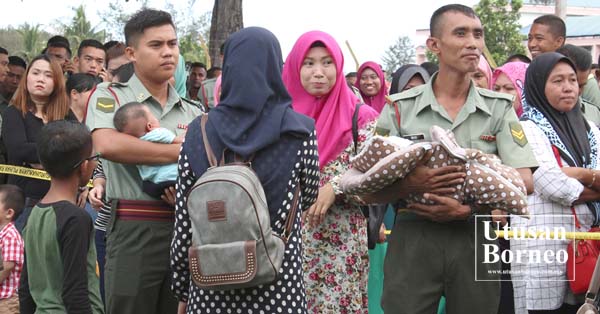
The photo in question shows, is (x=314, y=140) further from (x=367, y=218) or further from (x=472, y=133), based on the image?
(x=367, y=218)

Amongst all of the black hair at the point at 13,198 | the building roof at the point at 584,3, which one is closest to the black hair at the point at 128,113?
the black hair at the point at 13,198

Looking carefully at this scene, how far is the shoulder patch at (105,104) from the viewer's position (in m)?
5.18

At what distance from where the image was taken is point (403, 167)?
4398mm

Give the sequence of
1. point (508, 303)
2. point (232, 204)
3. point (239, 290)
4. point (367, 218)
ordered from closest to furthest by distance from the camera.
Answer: point (232, 204) < point (239, 290) < point (367, 218) < point (508, 303)

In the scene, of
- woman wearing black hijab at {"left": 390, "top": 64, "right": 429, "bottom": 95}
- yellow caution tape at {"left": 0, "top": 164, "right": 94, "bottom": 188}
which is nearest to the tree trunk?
woman wearing black hijab at {"left": 390, "top": 64, "right": 429, "bottom": 95}

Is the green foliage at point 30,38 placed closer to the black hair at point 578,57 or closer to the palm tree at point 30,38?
the palm tree at point 30,38

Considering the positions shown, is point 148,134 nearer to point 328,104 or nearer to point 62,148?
point 62,148

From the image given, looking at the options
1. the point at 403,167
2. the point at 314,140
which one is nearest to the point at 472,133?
the point at 403,167

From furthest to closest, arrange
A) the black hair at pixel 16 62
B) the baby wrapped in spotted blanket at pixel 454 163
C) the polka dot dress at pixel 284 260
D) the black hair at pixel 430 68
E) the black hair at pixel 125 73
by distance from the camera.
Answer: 1. the black hair at pixel 16 62
2. the black hair at pixel 430 68
3. the black hair at pixel 125 73
4. the baby wrapped in spotted blanket at pixel 454 163
5. the polka dot dress at pixel 284 260

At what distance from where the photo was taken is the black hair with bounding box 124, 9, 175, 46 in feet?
17.3

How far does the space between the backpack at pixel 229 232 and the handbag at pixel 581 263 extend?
266cm

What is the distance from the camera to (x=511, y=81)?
25.8ft

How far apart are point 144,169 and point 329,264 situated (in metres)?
1.47

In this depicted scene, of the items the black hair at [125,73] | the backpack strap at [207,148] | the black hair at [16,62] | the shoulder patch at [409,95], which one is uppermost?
the black hair at [16,62]
